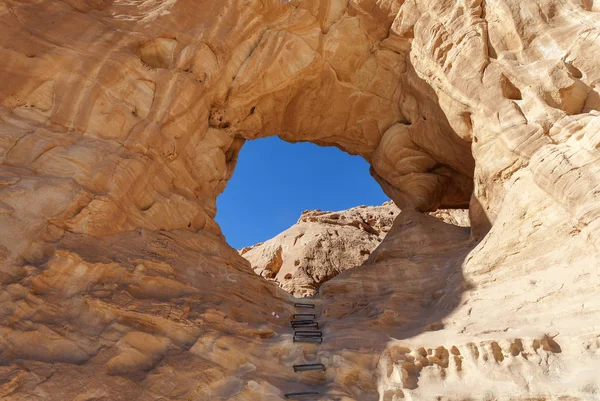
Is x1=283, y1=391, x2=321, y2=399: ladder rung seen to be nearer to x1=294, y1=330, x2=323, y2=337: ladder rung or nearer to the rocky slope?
x1=294, y1=330, x2=323, y2=337: ladder rung

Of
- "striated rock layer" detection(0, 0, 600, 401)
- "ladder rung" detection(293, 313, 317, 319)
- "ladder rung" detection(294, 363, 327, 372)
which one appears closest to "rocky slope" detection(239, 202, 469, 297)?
"striated rock layer" detection(0, 0, 600, 401)

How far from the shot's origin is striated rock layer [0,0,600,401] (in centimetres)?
557

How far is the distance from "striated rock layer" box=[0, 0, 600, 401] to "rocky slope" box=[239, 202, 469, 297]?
5.05 meters

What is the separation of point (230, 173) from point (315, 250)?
6599 millimetres

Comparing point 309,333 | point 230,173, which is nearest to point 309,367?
point 309,333

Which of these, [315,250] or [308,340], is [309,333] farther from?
[315,250]

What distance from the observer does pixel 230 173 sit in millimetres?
13211

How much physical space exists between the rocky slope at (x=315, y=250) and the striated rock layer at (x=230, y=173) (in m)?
5.05

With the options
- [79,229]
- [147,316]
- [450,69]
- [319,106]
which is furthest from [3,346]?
[319,106]

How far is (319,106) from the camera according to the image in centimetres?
1444

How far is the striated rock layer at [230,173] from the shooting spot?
5.57 meters

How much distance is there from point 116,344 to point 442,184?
11.2 meters

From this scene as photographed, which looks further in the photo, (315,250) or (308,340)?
(315,250)

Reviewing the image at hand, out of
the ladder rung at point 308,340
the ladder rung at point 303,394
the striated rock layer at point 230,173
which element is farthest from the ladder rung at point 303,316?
the ladder rung at point 303,394
